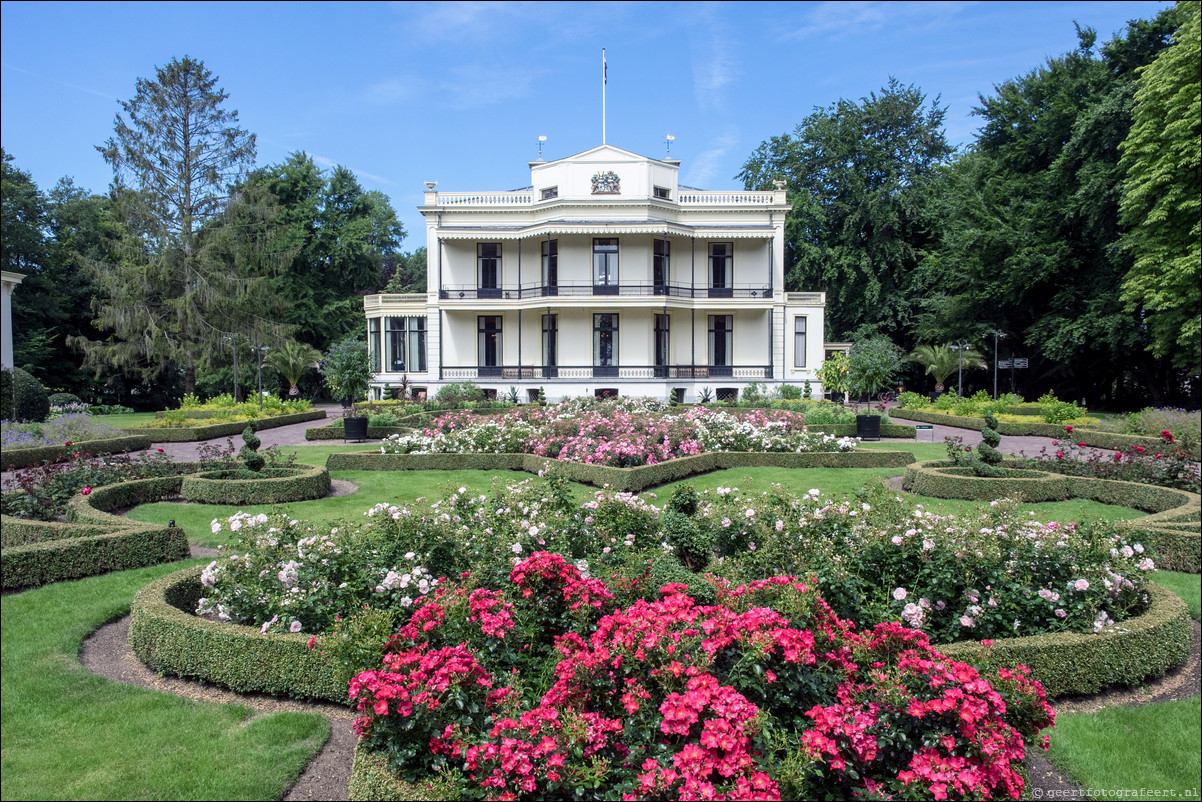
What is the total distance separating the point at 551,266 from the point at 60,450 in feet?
64.5

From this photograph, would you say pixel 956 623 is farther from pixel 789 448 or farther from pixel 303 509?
pixel 789 448

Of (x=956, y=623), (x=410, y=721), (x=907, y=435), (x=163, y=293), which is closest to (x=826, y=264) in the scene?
(x=907, y=435)

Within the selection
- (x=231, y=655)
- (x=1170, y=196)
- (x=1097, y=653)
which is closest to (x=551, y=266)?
(x=1170, y=196)

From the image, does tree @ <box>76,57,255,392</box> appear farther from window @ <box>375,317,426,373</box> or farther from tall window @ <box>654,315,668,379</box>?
tall window @ <box>654,315,668,379</box>

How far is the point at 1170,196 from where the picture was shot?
2012cm

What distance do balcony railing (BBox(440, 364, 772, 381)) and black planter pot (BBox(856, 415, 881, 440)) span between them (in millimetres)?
10212

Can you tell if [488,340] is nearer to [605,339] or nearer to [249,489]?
[605,339]

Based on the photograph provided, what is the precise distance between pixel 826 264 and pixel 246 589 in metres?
37.9

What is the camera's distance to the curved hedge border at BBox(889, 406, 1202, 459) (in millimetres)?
14672

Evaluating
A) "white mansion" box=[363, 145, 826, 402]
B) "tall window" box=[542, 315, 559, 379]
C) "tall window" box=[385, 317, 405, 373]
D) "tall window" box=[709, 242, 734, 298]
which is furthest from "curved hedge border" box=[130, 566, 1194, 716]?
"tall window" box=[385, 317, 405, 373]

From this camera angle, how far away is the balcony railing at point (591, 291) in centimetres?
2981

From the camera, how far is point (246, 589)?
5.41m

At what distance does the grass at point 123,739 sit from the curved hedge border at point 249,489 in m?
5.58

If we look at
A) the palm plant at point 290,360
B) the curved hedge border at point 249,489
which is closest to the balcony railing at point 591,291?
the palm plant at point 290,360
